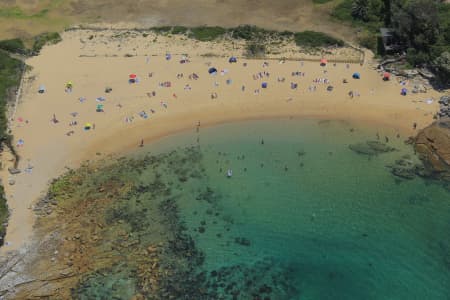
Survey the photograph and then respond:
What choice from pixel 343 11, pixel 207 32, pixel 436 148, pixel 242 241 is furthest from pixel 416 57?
pixel 242 241

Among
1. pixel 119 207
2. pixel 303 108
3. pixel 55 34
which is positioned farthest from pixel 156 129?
pixel 55 34

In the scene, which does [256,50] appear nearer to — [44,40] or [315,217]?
[315,217]

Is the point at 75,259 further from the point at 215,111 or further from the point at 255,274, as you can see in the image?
the point at 215,111

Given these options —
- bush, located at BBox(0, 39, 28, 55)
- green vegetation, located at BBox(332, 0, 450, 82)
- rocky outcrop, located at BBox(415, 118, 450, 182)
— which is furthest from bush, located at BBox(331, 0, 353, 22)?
bush, located at BBox(0, 39, 28, 55)

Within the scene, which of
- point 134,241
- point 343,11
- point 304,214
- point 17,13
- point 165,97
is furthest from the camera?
point 17,13

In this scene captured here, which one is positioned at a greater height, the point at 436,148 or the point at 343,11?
the point at 343,11

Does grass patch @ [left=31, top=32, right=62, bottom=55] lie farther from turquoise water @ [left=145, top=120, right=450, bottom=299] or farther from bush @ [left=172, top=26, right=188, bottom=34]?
turquoise water @ [left=145, top=120, right=450, bottom=299]
